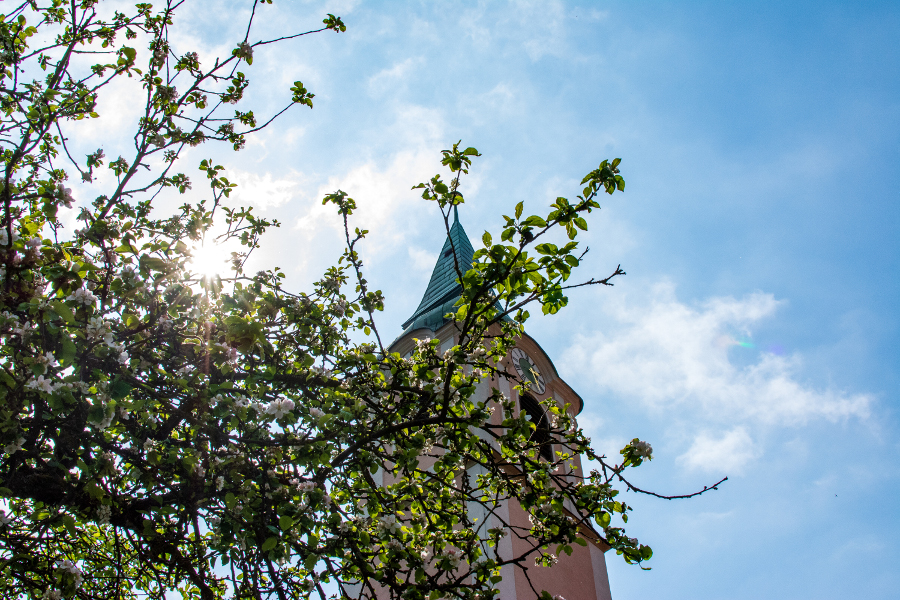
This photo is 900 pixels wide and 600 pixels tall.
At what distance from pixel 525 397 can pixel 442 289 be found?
194 inches

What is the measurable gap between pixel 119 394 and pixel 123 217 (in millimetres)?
2791

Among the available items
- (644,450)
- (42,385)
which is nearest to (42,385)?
(42,385)

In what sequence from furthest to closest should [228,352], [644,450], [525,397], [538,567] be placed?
1. [525,397]
2. [538,567]
3. [644,450]
4. [228,352]

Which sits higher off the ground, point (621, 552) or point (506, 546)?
point (506, 546)

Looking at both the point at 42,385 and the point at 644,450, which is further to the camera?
the point at 644,450

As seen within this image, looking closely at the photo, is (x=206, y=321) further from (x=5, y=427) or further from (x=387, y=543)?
(x=387, y=543)

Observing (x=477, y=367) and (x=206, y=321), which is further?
(x=477, y=367)

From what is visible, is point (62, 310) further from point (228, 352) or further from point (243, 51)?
point (243, 51)

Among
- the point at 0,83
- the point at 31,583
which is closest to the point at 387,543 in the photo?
the point at 31,583

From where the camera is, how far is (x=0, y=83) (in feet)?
15.4

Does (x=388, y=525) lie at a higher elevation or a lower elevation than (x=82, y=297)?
lower

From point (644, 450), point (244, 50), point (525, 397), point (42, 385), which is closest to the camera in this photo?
point (42, 385)

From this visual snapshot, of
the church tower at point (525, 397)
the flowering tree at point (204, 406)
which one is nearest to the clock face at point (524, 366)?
the church tower at point (525, 397)

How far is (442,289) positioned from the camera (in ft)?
53.3
